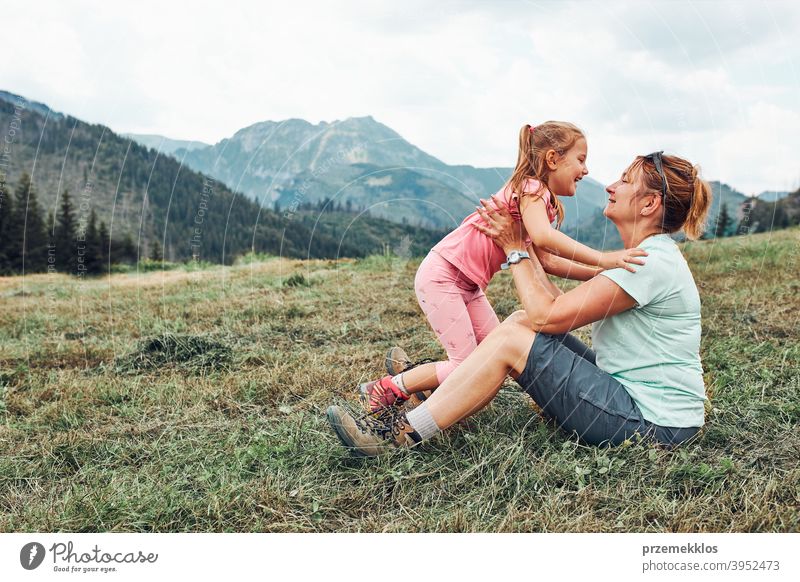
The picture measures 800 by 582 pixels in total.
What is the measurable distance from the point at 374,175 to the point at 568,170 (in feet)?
6.75

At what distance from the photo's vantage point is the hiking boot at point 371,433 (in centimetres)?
331

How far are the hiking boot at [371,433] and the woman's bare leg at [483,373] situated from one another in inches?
7.9

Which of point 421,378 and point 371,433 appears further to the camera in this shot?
point 421,378

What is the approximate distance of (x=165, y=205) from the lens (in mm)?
45250

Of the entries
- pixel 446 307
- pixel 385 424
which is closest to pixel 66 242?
pixel 446 307

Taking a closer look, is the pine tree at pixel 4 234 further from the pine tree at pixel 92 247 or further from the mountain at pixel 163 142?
the mountain at pixel 163 142

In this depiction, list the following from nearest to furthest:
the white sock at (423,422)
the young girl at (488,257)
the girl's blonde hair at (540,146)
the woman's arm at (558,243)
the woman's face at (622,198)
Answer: the woman's arm at (558,243), the woman's face at (622,198), the white sock at (423,422), the young girl at (488,257), the girl's blonde hair at (540,146)

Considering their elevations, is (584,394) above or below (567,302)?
below

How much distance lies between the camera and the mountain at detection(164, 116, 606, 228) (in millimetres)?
4164

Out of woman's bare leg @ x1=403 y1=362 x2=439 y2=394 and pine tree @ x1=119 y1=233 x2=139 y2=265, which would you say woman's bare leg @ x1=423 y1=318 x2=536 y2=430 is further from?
pine tree @ x1=119 y1=233 x2=139 y2=265

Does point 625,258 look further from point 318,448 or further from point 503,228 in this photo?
point 318,448

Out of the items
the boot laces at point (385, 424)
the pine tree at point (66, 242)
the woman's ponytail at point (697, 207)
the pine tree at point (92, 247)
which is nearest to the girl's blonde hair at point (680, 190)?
the woman's ponytail at point (697, 207)

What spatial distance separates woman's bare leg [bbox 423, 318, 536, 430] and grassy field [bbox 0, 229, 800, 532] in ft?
0.85

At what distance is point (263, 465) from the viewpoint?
3.41 metres
